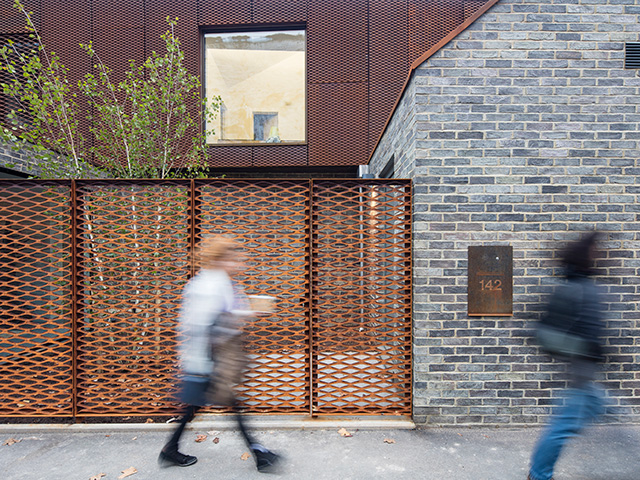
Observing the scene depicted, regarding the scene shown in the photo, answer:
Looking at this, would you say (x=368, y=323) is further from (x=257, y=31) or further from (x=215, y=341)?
(x=257, y=31)

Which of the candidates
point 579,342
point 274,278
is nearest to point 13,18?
point 274,278

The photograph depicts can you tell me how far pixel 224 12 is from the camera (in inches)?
324

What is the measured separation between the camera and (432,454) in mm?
3238

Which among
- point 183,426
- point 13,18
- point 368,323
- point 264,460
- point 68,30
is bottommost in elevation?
→ point 264,460

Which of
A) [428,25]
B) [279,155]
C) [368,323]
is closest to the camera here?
[368,323]

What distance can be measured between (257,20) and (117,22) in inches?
134

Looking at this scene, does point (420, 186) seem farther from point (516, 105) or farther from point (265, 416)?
point (265, 416)

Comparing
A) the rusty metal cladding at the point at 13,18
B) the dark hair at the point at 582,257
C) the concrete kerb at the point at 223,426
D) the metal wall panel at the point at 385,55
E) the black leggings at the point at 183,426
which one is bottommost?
the concrete kerb at the point at 223,426

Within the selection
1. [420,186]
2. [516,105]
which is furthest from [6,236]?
[516,105]

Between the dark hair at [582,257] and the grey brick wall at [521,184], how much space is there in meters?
1.26

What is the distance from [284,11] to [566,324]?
342 inches

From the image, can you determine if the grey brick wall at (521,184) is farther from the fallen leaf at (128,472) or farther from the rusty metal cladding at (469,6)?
the rusty metal cladding at (469,6)

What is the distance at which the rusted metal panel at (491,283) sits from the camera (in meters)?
3.69

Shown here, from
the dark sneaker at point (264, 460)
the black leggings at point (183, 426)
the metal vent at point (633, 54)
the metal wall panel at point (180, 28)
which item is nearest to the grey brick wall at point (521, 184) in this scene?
the metal vent at point (633, 54)
